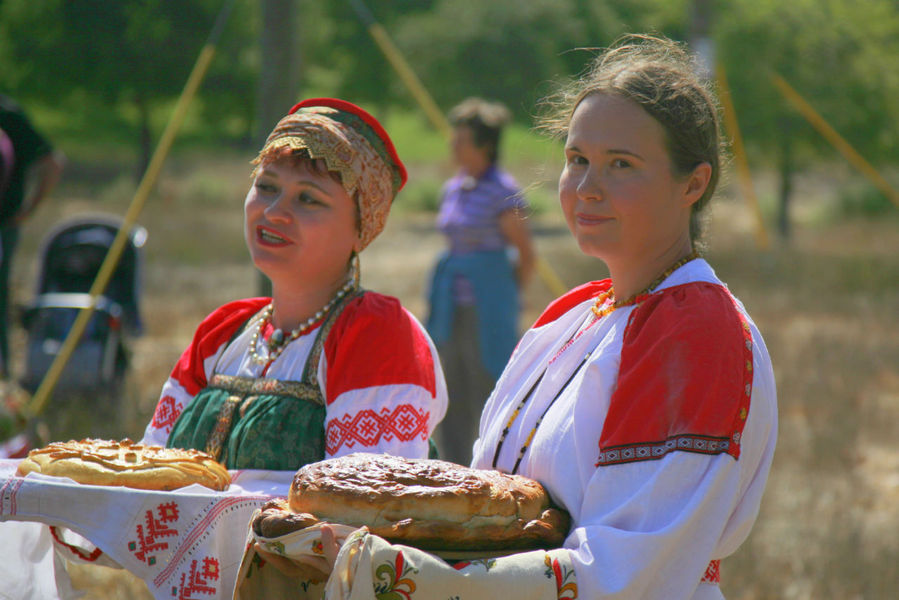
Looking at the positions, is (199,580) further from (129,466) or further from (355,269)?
(355,269)

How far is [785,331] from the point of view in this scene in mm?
10031

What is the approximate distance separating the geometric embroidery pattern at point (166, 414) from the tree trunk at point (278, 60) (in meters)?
2.57

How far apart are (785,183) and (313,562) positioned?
18.0 metres

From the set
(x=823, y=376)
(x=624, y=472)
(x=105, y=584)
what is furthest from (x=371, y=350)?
(x=823, y=376)

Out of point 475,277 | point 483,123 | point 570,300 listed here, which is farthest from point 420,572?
point 483,123

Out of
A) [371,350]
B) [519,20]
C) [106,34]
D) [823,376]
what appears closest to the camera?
[371,350]

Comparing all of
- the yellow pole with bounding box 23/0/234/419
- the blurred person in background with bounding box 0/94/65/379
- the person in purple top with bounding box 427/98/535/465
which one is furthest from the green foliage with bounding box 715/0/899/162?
the blurred person in background with bounding box 0/94/65/379

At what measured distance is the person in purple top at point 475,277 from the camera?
605cm

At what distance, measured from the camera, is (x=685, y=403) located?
1756 millimetres

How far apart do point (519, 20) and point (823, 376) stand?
62.9 ft

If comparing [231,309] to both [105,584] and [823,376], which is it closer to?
[105,584]

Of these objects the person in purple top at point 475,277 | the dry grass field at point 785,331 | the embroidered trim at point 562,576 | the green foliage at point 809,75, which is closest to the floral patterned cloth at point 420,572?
the embroidered trim at point 562,576

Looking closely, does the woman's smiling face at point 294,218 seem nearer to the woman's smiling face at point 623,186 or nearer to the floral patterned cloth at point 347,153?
the floral patterned cloth at point 347,153

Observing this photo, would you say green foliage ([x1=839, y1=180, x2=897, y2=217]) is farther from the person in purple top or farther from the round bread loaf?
the round bread loaf
